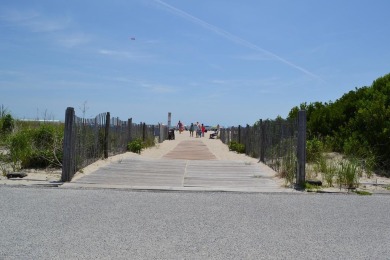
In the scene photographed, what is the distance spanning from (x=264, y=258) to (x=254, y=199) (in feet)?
13.3

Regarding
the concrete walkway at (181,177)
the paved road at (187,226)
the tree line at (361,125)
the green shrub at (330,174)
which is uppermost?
the tree line at (361,125)

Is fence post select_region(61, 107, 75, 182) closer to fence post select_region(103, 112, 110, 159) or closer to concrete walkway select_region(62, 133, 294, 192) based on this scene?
concrete walkway select_region(62, 133, 294, 192)

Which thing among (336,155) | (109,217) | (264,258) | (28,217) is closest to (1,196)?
(28,217)

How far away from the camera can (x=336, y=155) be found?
640 inches

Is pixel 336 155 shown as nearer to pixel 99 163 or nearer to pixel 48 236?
pixel 99 163

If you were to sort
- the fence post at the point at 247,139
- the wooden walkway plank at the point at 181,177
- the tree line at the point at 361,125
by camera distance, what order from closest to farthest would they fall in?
1. the wooden walkway plank at the point at 181,177
2. the tree line at the point at 361,125
3. the fence post at the point at 247,139

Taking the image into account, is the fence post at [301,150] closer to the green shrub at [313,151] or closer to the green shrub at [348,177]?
the green shrub at [348,177]

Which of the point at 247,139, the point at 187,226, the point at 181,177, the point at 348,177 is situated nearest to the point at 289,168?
the point at 348,177

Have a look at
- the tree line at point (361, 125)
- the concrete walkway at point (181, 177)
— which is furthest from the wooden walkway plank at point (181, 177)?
the tree line at point (361, 125)

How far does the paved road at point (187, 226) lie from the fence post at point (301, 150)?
1.52 metres

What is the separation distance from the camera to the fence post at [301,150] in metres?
10.6

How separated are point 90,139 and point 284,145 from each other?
250 inches

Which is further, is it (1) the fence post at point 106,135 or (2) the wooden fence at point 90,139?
(1) the fence post at point 106,135

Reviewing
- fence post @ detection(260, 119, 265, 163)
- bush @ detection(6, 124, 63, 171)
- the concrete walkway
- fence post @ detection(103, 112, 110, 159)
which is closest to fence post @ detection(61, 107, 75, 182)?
the concrete walkway
